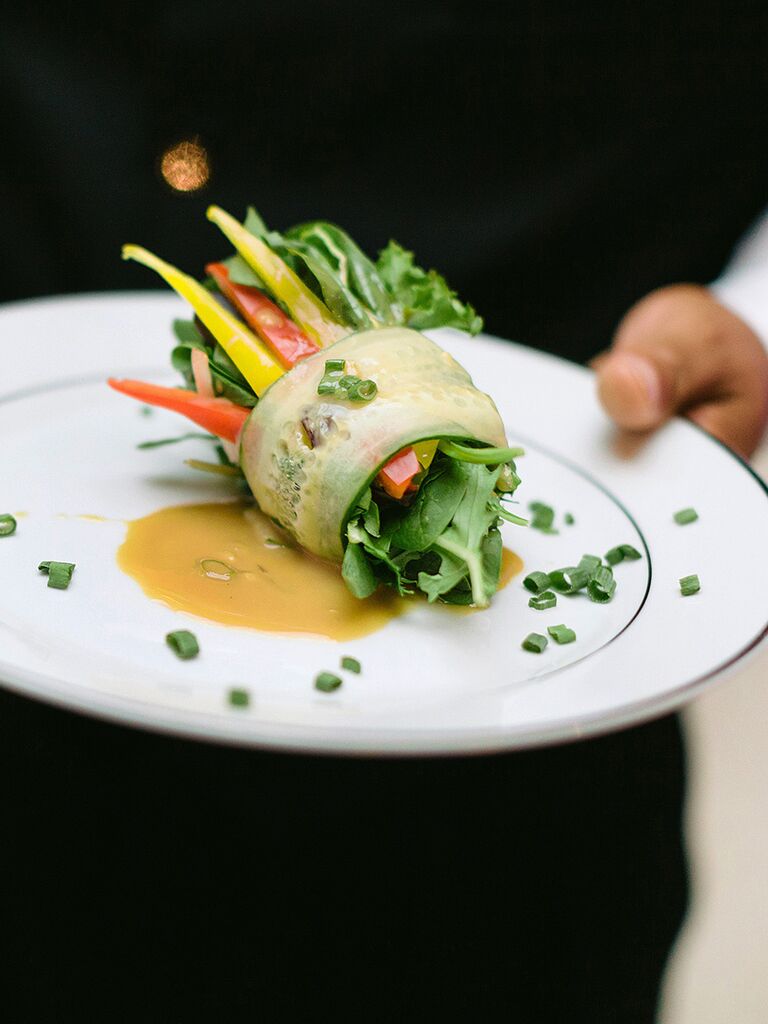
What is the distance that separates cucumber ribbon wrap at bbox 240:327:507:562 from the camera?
68.5 inches

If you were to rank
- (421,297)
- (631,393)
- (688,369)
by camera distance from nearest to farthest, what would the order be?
(421,297) < (631,393) < (688,369)

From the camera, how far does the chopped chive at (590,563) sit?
6.30 ft

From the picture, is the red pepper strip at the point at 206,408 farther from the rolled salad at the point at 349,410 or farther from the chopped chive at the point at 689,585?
the chopped chive at the point at 689,585

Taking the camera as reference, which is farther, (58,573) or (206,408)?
(206,408)

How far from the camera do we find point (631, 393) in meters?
2.37

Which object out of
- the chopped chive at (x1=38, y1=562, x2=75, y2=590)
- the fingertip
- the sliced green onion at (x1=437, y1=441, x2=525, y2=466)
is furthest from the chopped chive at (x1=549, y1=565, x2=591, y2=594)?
the chopped chive at (x1=38, y1=562, x2=75, y2=590)

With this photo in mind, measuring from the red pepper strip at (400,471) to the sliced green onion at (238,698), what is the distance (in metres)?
0.48

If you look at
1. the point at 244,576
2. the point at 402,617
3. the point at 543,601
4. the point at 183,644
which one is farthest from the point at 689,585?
the point at 183,644

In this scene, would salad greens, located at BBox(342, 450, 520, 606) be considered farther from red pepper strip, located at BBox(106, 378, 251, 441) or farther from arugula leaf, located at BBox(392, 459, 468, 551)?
red pepper strip, located at BBox(106, 378, 251, 441)

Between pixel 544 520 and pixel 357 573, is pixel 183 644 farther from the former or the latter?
pixel 544 520

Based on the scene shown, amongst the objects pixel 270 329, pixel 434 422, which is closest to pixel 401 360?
pixel 434 422

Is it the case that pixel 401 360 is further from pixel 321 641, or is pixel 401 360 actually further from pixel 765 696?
pixel 765 696

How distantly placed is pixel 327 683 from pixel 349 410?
511 millimetres

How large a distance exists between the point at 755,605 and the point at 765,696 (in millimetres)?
2785
